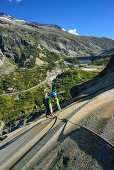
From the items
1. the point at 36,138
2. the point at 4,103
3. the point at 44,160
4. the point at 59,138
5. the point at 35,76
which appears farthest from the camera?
the point at 35,76

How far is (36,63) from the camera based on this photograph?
182 meters

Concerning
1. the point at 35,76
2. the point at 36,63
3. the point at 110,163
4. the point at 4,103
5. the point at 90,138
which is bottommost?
the point at 110,163

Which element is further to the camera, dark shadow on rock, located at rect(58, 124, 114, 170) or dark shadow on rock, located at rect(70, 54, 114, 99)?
dark shadow on rock, located at rect(70, 54, 114, 99)

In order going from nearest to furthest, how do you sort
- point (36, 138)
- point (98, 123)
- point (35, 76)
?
point (98, 123) < point (36, 138) < point (35, 76)

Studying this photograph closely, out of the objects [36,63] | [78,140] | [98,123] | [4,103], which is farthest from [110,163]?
[36,63]

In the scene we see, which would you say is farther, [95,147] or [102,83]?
[102,83]

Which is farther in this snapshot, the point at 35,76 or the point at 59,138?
the point at 35,76

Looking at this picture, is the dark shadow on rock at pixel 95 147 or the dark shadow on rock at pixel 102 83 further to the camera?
the dark shadow on rock at pixel 102 83

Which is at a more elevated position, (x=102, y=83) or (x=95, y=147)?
(x=102, y=83)

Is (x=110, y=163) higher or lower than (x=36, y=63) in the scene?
lower

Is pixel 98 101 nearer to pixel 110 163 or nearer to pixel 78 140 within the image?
pixel 78 140

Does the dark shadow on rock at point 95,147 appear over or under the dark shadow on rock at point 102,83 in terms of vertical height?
under

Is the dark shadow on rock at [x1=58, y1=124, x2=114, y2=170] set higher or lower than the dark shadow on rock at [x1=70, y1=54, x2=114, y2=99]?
lower

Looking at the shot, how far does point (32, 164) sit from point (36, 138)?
280 cm
